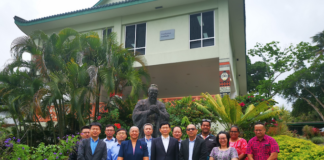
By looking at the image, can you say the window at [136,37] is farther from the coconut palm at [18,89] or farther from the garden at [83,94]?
the coconut palm at [18,89]

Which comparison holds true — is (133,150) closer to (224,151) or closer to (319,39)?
(224,151)

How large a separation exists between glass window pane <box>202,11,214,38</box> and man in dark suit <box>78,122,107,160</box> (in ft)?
32.4

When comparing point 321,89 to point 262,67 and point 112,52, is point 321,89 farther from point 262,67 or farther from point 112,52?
point 112,52

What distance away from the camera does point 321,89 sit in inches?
1145

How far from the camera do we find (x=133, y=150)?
4.74 metres

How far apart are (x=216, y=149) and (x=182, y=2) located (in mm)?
10739

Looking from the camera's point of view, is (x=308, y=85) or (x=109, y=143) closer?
(x=109, y=143)

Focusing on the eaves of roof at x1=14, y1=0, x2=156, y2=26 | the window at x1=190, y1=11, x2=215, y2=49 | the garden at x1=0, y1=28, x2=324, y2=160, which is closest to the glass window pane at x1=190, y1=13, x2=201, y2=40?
the window at x1=190, y1=11, x2=215, y2=49

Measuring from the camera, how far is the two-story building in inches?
523

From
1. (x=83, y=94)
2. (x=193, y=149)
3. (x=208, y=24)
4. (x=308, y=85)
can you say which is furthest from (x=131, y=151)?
(x=308, y=85)

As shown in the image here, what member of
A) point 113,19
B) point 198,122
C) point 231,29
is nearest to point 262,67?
point 231,29

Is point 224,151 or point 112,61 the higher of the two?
point 112,61

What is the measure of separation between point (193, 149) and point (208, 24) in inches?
397

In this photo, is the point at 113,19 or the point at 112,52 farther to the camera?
the point at 113,19
